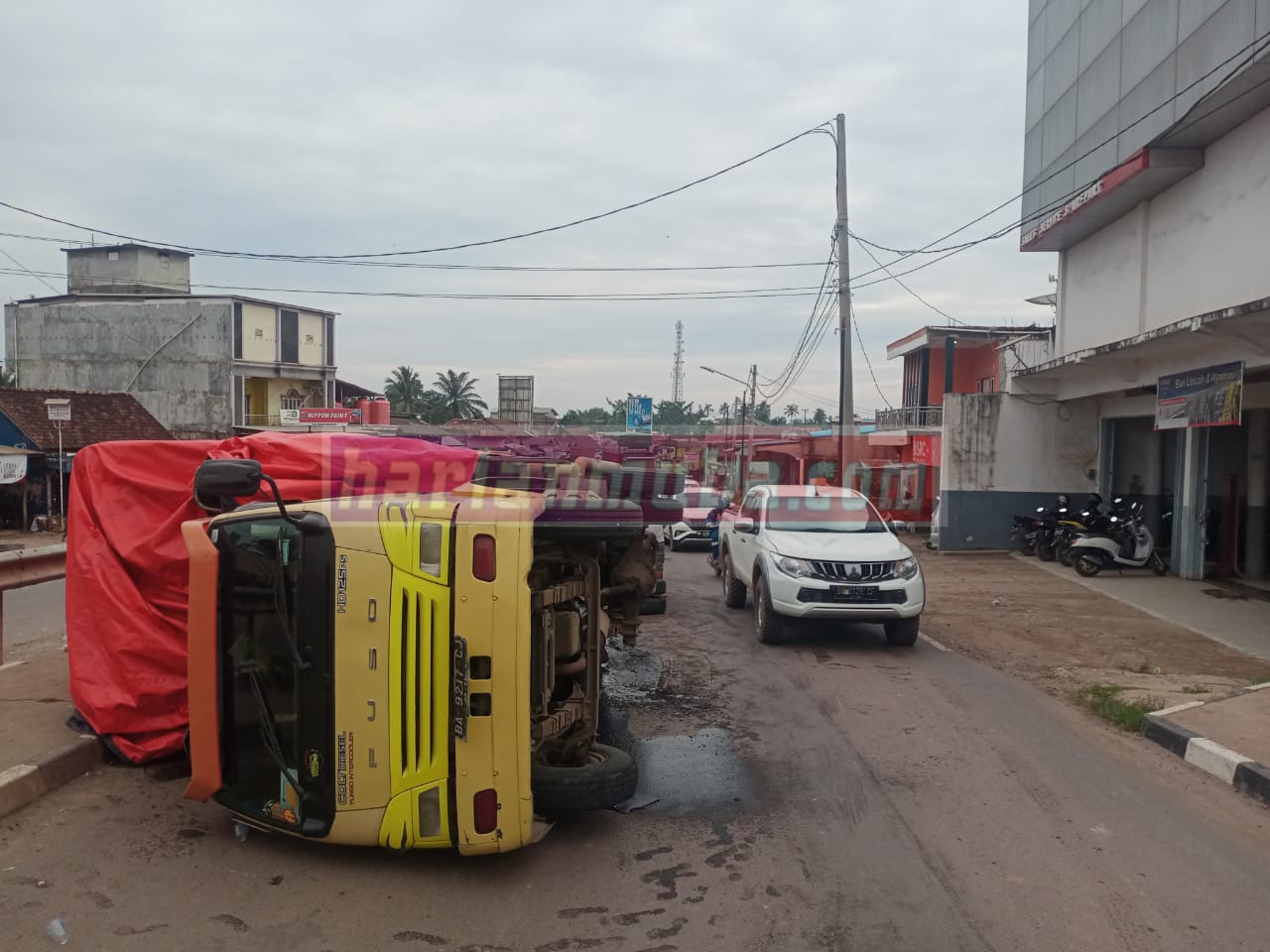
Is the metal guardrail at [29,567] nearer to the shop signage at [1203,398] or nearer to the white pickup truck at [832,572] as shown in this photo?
the white pickup truck at [832,572]

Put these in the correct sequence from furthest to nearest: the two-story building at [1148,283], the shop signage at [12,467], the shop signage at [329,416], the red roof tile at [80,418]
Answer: the shop signage at [329,416] → the red roof tile at [80,418] → the shop signage at [12,467] → the two-story building at [1148,283]

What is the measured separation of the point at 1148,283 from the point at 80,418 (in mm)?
27406

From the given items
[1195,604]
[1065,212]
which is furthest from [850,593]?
[1065,212]

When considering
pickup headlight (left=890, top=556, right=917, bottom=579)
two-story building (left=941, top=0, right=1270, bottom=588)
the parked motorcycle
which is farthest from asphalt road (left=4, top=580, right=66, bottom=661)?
the parked motorcycle

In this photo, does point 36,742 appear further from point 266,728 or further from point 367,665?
point 367,665

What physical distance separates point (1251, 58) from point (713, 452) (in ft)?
117

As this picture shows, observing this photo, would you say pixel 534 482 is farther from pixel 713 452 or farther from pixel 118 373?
pixel 118 373

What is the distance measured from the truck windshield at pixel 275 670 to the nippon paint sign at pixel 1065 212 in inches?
580

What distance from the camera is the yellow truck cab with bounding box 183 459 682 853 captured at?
4.11 metres

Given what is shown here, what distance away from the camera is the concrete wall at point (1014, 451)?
20688mm

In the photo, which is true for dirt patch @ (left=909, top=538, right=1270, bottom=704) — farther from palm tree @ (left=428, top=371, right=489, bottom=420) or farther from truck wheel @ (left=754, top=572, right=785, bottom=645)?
palm tree @ (left=428, top=371, right=489, bottom=420)

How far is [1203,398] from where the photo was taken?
13.5 meters

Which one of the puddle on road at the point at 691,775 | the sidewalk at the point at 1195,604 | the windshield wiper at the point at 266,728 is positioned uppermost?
the windshield wiper at the point at 266,728

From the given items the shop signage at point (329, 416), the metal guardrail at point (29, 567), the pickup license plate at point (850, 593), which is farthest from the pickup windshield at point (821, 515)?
the shop signage at point (329, 416)
